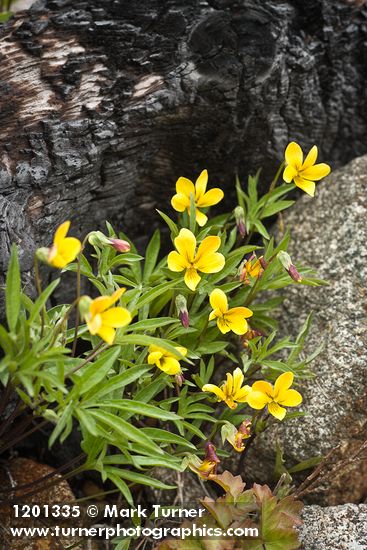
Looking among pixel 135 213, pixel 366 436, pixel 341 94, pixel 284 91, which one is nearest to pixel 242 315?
pixel 366 436

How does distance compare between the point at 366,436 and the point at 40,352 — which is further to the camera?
the point at 366,436

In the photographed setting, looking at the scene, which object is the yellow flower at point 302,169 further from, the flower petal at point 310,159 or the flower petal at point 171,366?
the flower petal at point 171,366

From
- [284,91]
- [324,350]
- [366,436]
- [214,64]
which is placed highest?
[214,64]

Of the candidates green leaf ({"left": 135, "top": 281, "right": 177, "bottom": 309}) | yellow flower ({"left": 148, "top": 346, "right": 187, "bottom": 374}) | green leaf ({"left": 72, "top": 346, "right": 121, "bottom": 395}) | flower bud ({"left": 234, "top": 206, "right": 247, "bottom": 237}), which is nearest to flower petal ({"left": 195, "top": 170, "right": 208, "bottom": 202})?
flower bud ({"left": 234, "top": 206, "right": 247, "bottom": 237})

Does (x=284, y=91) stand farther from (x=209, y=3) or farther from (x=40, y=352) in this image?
(x=40, y=352)

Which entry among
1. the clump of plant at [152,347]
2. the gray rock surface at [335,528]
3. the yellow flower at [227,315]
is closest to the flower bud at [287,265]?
the clump of plant at [152,347]

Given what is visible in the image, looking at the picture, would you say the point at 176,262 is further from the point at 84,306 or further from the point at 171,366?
the point at 84,306

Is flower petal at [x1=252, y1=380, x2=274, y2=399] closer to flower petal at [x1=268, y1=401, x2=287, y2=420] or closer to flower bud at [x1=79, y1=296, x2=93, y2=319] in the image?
flower petal at [x1=268, y1=401, x2=287, y2=420]
